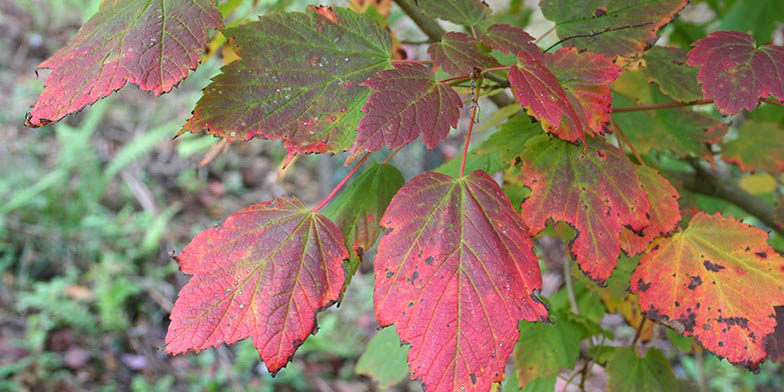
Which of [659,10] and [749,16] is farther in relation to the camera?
[749,16]

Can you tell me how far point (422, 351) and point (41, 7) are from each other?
487cm

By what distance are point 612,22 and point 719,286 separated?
1.04ft

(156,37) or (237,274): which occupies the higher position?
(156,37)

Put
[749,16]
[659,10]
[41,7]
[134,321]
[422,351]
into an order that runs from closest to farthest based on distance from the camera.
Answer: [422,351] < [659,10] < [749,16] < [134,321] < [41,7]

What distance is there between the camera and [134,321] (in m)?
2.52

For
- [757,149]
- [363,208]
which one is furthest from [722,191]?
[363,208]

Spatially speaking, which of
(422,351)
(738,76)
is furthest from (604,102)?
(422,351)

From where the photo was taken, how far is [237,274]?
57cm

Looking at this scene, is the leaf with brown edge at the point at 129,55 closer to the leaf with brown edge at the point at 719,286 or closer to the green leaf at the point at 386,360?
the leaf with brown edge at the point at 719,286

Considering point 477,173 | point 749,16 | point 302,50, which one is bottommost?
point 749,16

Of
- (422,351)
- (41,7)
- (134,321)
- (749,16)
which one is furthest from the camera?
(41,7)

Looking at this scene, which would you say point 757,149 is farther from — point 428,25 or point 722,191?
point 428,25

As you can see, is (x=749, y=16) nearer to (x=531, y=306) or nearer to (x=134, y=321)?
(x=531, y=306)

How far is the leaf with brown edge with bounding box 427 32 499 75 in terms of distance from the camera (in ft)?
1.90
